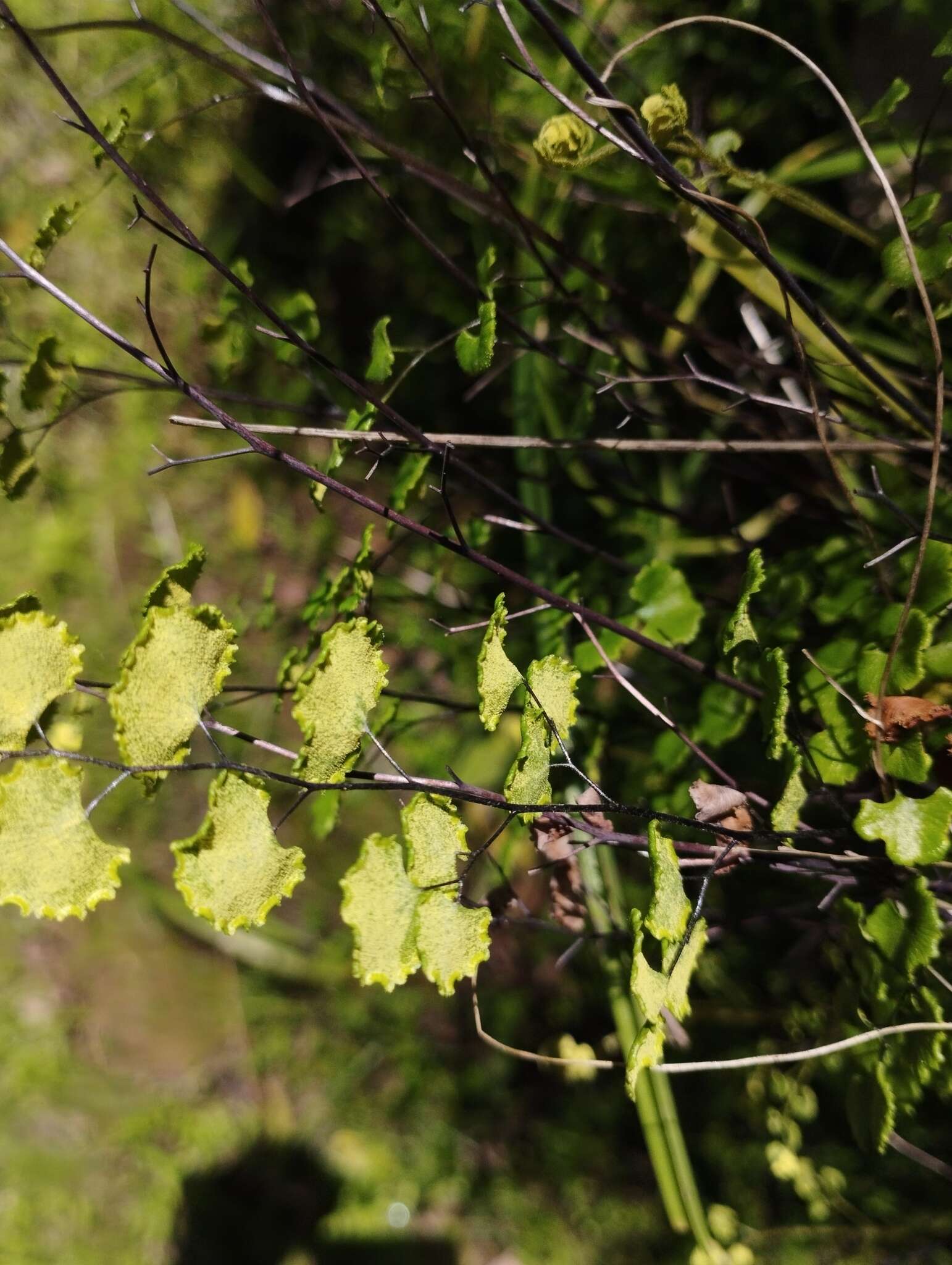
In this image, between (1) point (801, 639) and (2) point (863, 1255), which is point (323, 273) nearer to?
(1) point (801, 639)

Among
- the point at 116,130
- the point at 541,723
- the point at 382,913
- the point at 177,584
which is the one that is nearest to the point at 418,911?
the point at 382,913

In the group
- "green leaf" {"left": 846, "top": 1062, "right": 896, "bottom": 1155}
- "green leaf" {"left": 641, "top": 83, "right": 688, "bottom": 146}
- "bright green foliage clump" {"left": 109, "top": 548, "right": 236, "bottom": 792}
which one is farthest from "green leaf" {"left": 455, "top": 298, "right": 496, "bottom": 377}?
"green leaf" {"left": 846, "top": 1062, "right": 896, "bottom": 1155}

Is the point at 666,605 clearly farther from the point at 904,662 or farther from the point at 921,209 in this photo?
the point at 921,209

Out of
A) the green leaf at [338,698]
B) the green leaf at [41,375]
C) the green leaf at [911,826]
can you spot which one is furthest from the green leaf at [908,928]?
the green leaf at [41,375]

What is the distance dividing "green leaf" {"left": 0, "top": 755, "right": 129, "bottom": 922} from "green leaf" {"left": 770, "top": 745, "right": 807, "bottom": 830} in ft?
1.35

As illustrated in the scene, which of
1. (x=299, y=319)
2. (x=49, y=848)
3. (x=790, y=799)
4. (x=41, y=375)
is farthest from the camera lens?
(x=299, y=319)

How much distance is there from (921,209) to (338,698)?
0.55m

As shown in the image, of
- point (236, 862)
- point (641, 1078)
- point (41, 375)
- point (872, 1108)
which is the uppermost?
point (41, 375)

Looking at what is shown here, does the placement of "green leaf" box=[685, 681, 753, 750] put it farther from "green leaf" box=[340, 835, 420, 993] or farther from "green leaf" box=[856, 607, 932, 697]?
"green leaf" box=[340, 835, 420, 993]

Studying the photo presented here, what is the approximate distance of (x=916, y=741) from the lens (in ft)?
1.91

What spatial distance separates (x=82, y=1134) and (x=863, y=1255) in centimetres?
151

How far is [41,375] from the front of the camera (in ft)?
2.24

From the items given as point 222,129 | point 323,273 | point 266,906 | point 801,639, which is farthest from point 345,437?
point 222,129

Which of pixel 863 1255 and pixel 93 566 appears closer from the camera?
pixel 863 1255
